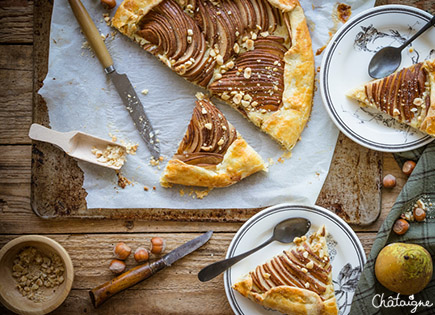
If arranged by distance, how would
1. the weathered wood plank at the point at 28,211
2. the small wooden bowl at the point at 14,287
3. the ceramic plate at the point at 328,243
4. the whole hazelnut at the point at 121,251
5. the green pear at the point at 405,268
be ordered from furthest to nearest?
the weathered wood plank at the point at 28,211 < the whole hazelnut at the point at 121,251 < the ceramic plate at the point at 328,243 < the small wooden bowl at the point at 14,287 < the green pear at the point at 405,268

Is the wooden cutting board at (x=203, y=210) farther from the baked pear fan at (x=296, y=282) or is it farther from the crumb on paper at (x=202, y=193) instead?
the baked pear fan at (x=296, y=282)

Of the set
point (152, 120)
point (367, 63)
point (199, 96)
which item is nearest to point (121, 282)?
point (152, 120)

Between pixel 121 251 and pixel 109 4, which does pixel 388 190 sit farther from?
pixel 109 4

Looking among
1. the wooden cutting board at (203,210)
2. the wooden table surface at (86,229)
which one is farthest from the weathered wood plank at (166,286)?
the wooden cutting board at (203,210)

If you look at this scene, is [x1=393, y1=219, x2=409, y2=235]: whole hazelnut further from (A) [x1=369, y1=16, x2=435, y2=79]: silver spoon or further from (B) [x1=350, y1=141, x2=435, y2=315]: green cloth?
(A) [x1=369, y1=16, x2=435, y2=79]: silver spoon

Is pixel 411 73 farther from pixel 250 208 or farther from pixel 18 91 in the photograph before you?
pixel 18 91

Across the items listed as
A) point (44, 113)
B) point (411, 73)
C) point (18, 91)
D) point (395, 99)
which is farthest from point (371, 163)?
point (18, 91)

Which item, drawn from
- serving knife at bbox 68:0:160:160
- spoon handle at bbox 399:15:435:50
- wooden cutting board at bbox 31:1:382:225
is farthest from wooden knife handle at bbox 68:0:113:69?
spoon handle at bbox 399:15:435:50
